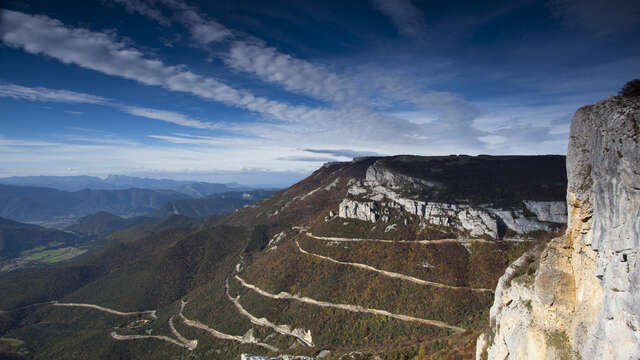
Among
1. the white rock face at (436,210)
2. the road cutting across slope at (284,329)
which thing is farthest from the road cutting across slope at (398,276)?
the road cutting across slope at (284,329)

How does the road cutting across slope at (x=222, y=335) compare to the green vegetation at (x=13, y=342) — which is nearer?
the road cutting across slope at (x=222, y=335)

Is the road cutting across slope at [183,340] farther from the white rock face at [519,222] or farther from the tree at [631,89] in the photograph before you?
the tree at [631,89]

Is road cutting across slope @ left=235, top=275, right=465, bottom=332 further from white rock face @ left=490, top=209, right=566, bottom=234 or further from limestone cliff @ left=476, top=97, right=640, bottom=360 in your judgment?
limestone cliff @ left=476, top=97, right=640, bottom=360

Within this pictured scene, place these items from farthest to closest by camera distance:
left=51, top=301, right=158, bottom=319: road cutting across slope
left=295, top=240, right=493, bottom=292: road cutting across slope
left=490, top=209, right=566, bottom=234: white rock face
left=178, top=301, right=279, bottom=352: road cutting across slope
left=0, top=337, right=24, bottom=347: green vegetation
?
left=51, top=301, right=158, bottom=319: road cutting across slope → left=0, top=337, right=24, bottom=347: green vegetation → left=490, top=209, right=566, bottom=234: white rock face → left=178, top=301, right=279, bottom=352: road cutting across slope → left=295, top=240, right=493, bottom=292: road cutting across slope

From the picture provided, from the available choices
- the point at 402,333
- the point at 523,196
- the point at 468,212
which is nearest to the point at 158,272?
the point at 402,333

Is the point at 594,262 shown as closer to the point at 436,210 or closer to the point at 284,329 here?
the point at 284,329

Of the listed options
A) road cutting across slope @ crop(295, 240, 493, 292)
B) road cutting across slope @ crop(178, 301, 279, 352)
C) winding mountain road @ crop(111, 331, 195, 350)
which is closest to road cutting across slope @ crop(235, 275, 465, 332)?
road cutting across slope @ crop(295, 240, 493, 292)
